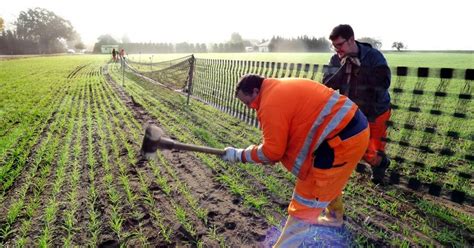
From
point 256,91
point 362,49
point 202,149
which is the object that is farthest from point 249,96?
point 362,49

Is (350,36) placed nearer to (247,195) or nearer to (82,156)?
(247,195)

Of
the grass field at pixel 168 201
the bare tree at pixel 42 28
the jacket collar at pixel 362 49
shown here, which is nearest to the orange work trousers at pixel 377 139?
the grass field at pixel 168 201

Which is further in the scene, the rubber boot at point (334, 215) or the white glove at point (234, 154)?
the rubber boot at point (334, 215)

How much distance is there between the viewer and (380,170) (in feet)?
Answer: 14.1

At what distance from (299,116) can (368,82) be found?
7.27 ft

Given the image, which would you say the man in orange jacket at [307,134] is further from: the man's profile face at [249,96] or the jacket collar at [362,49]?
the jacket collar at [362,49]

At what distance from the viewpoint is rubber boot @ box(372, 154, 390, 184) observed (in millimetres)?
4258

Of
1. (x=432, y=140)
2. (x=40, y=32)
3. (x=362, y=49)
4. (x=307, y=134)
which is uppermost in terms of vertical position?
(x=40, y=32)

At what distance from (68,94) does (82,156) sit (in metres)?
8.17

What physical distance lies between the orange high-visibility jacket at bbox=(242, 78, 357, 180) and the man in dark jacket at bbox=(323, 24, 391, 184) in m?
1.65

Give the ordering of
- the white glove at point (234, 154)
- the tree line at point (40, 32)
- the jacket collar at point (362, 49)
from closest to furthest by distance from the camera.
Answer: the white glove at point (234, 154)
the jacket collar at point (362, 49)
the tree line at point (40, 32)

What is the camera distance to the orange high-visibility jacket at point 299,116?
7.64ft

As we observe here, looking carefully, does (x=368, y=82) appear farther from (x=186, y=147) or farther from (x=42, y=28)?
(x=42, y=28)

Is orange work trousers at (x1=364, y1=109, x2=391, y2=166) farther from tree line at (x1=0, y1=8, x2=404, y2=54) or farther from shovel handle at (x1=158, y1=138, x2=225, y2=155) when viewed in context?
tree line at (x1=0, y1=8, x2=404, y2=54)
